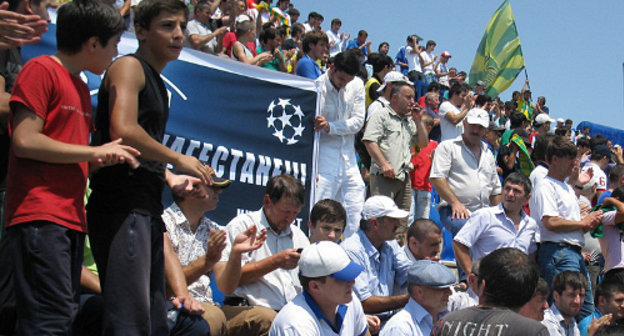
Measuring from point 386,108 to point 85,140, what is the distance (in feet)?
18.1

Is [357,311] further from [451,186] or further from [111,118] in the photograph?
[451,186]

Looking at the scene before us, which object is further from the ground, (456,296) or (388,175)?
(388,175)

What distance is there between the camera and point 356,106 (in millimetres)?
8328

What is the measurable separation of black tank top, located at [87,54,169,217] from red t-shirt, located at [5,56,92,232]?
0.29 feet

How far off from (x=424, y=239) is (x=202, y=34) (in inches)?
207

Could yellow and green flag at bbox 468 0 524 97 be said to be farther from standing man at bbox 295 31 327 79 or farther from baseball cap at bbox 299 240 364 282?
baseball cap at bbox 299 240 364 282

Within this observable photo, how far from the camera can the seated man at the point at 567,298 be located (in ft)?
20.7

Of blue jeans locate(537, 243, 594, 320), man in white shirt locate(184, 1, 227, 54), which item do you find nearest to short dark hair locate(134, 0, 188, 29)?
blue jeans locate(537, 243, 594, 320)

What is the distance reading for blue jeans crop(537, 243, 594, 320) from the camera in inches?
269

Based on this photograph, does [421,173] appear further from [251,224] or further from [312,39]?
[251,224]

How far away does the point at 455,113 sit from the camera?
10180mm

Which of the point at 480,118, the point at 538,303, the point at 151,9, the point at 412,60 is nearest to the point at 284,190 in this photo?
the point at 538,303

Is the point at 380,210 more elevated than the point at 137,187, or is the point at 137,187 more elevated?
the point at 137,187

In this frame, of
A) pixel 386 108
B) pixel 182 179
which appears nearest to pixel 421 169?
pixel 386 108
